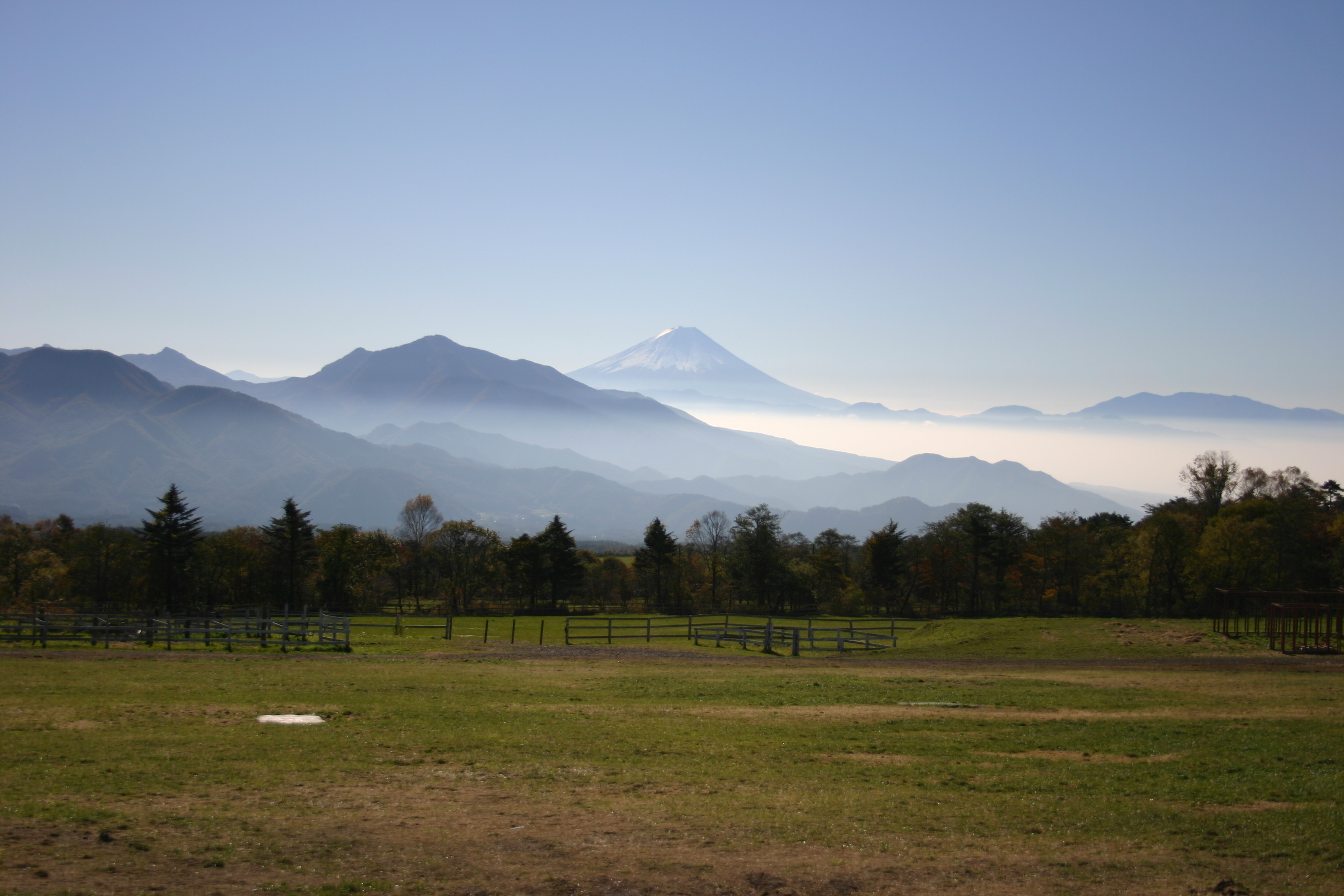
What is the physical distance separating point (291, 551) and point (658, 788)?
244 ft

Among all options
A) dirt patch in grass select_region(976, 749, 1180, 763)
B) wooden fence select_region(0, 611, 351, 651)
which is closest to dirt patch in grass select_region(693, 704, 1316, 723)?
dirt patch in grass select_region(976, 749, 1180, 763)

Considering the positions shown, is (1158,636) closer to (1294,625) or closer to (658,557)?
(1294,625)

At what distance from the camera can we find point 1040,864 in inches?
374

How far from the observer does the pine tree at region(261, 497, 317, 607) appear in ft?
252

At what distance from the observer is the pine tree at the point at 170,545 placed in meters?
70.0

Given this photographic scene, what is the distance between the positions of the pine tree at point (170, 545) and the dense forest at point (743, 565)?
0.15 metres

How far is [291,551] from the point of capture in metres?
77.0

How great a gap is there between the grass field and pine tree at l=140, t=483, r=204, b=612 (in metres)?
51.4

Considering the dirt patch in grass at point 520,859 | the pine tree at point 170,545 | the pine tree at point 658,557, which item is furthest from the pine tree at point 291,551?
the dirt patch in grass at point 520,859

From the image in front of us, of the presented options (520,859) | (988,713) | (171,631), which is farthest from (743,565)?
(520,859)

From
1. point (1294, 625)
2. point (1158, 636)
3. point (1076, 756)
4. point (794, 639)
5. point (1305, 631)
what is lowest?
point (794, 639)

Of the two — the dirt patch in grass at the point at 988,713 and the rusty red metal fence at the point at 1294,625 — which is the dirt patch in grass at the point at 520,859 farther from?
the rusty red metal fence at the point at 1294,625

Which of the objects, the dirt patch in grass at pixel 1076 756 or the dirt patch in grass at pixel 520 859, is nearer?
the dirt patch in grass at pixel 520 859

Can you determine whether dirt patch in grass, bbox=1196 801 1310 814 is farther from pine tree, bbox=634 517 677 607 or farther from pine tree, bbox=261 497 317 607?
pine tree, bbox=634 517 677 607
